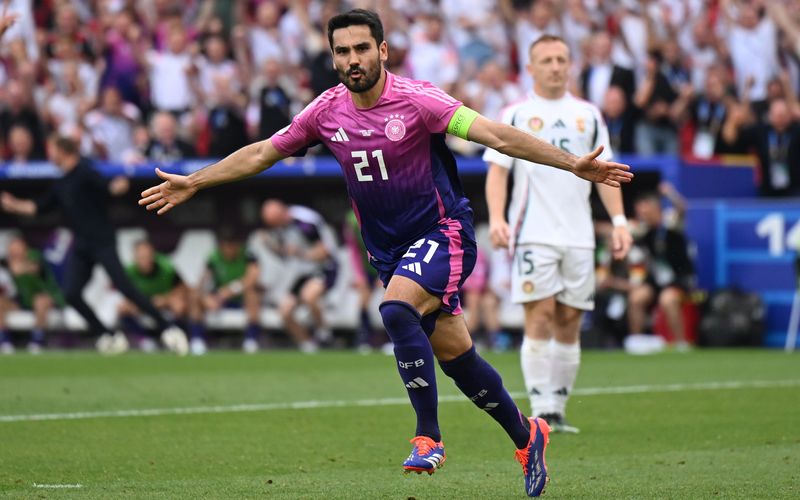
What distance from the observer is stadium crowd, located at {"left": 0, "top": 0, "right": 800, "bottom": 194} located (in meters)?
18.2

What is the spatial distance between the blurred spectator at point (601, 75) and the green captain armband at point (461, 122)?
11.7 m

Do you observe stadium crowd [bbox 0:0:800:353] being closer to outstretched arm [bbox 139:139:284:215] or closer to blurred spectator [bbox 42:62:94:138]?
blurred spectator [bbox 42:62:94:138]

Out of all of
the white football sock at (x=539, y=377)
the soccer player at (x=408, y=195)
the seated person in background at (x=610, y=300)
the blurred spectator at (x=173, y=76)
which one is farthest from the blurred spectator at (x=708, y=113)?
the soccer player at (x=408, y=195)

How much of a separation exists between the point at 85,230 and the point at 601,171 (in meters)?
12.4

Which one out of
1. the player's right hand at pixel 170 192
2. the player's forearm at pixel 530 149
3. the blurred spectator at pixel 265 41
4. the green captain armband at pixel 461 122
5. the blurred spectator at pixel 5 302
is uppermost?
the blurred spectator at pixel 265 41

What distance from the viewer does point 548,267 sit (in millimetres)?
9492

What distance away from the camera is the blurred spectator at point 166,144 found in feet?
64.8

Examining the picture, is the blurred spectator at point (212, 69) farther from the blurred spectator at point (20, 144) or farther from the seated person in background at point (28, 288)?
the seated person in background at point (28, 288)

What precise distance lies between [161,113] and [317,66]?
2449mm

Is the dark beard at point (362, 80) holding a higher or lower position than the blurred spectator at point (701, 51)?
lower

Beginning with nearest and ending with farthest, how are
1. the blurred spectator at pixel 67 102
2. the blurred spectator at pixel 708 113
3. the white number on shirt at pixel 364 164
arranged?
the white number on shirt at pixel 364 164 → the blurred spectator at pixel 708 113 → the blurred spectator at pixel 67 102

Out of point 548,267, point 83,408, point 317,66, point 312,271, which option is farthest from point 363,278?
point 548,267

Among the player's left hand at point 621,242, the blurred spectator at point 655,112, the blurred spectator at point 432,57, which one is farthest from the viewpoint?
the blurred spectator at point 432,57

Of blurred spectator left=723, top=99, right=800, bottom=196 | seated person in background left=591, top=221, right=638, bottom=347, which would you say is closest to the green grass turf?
seated person in background left=591, top=221, right=638, bottom=347
